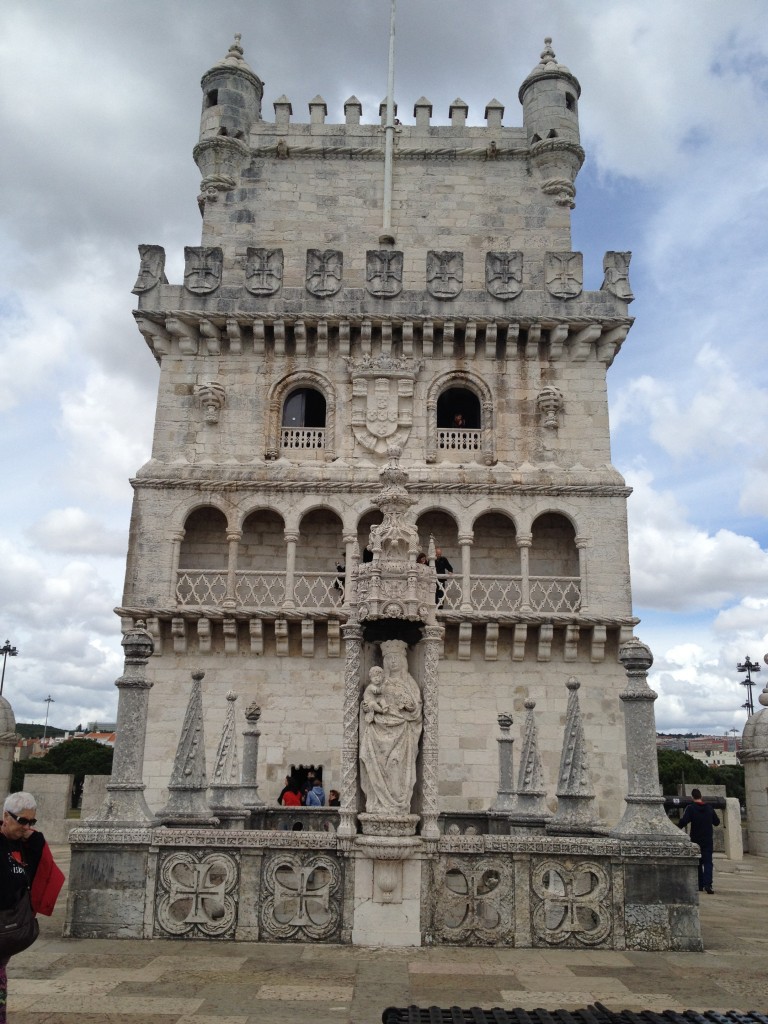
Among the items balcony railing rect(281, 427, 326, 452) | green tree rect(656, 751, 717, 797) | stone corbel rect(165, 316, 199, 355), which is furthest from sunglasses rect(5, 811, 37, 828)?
green tree rect(656, 751, 717, 797)

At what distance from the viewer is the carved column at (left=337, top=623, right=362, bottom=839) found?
30.6 feet

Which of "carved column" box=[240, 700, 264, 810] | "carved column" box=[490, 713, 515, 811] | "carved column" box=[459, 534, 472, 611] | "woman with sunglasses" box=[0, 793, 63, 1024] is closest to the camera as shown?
"woman with sunglasses" box=[0, 793, 63, 1024]

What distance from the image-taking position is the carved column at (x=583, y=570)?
72.0 ft

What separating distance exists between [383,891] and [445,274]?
18373mm

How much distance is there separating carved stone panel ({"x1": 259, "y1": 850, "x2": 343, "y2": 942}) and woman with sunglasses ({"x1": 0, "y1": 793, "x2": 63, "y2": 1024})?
Answer: 438 centimetres

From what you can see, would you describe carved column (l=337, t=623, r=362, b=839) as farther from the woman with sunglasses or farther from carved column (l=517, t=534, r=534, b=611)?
carved column (l=517, t=534, r=534, b=611)

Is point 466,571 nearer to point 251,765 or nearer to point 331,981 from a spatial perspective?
point 251,765

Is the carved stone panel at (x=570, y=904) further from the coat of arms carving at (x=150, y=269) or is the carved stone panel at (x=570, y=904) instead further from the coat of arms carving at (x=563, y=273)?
the coat of arms carving at (x=150, y=269)

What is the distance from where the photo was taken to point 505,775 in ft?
52.7

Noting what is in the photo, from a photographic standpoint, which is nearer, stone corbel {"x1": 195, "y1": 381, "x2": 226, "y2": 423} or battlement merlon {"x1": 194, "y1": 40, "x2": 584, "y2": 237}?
stone corbel {"x1": 195, "y1": 381, "x2": 226, "y2": 423}

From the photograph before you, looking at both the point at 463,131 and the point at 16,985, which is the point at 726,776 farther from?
the point at 16,985

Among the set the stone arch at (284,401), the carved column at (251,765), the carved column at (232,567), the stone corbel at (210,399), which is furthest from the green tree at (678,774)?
the stone corbel at (210,399)

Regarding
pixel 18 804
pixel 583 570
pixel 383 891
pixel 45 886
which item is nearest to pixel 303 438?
pixel 583 570

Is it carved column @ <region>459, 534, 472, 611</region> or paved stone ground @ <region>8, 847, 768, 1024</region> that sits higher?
carved column @ <region>459, 534, 472, 611</region>
